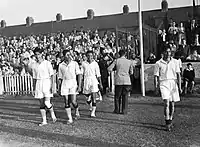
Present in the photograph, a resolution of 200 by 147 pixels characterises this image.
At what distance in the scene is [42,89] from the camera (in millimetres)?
8305

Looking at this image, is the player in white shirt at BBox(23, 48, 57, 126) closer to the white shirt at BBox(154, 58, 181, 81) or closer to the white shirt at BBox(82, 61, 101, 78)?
the white shirt at BBox(82, 61, 101, 78)

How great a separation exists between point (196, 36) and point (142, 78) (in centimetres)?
482

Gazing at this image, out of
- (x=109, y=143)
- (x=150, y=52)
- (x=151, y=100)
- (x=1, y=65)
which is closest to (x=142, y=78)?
(x=151, y=100)

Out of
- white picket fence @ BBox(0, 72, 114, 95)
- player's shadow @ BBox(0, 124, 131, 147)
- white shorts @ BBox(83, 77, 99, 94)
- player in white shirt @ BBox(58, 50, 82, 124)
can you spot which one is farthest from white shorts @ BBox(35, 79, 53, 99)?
white picket fence @ BBox(0, 72, 114, 95)

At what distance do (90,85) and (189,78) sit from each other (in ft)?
17.8

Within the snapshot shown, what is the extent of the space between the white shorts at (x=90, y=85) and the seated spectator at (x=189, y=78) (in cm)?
511

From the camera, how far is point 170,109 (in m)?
7.62

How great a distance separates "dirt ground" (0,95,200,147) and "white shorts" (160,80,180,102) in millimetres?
723

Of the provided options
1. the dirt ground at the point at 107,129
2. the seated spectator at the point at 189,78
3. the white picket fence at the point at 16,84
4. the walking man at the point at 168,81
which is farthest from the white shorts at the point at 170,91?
the white picket fence at the point at 16,84

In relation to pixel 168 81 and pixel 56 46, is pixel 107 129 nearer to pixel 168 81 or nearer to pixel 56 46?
pixel 168 81

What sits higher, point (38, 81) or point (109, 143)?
point (38, 81)

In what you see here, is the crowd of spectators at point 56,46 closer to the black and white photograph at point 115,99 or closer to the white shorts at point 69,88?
the black and white photograph at point 115,99

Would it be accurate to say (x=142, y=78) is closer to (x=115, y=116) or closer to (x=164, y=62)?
(x=115, y=116)

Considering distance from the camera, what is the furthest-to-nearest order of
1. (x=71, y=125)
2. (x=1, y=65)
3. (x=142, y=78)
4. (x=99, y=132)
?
1. (x=1, y=65)
2. (x=142, y=78)
3. (x=71, y=125)
4. (x=99, y=132)
